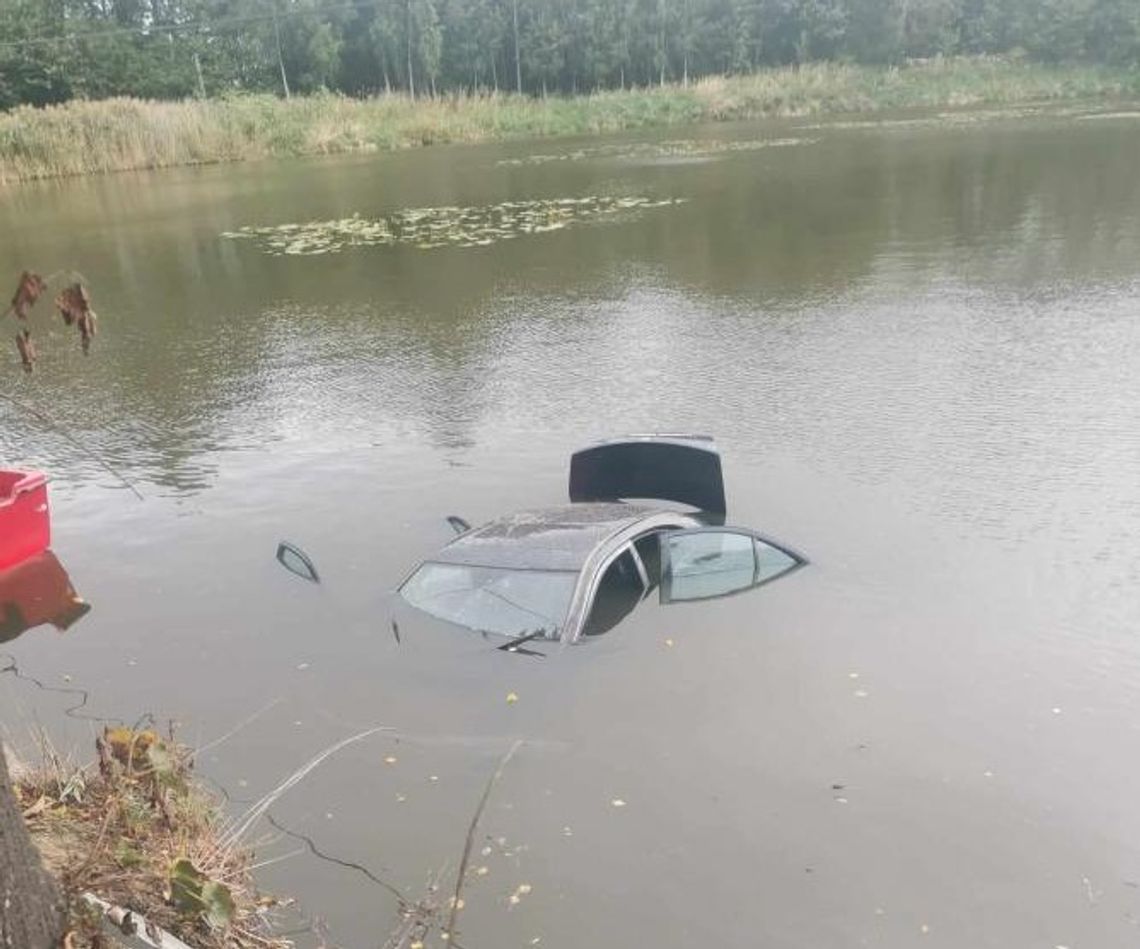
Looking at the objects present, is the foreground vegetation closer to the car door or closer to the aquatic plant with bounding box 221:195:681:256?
the car door

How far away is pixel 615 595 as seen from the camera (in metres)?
7.46

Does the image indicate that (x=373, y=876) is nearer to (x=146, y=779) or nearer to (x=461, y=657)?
(x=146, y=779)

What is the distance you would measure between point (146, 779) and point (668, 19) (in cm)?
6236

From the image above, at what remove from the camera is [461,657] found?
7.25 m

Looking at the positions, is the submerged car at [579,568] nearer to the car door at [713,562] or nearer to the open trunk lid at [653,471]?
the car door at [713,562]

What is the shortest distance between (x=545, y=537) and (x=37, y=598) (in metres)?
4.41

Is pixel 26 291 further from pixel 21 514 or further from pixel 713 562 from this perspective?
pixel 21 514

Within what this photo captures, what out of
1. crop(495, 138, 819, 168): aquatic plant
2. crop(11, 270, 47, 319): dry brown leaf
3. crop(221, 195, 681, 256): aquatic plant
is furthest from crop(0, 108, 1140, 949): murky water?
crop(495, 138, 819, 168): aquatic plant

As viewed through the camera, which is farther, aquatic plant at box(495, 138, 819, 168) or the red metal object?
aquatic plant at box(495, 138, 819, 168)

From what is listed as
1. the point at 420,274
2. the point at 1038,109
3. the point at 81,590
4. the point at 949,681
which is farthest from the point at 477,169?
the point at 949,681

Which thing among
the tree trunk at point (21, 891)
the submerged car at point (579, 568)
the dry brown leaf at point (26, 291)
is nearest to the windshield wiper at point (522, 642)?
the submerged car at point (579, 568)

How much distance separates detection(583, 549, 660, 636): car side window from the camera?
7305 millimetres

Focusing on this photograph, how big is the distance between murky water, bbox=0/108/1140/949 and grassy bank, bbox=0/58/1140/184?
76.7ft

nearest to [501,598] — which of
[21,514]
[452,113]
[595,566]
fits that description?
[595,566]
